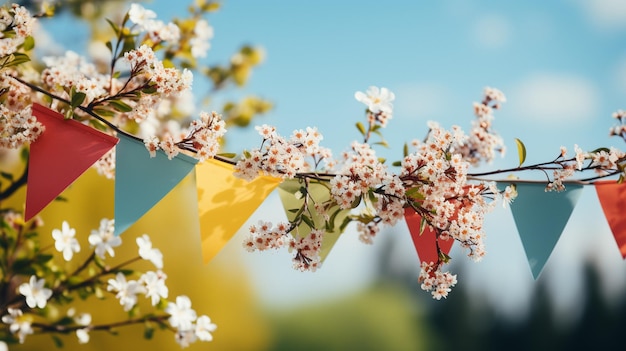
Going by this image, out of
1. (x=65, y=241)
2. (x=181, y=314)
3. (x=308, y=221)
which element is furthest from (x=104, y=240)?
(x=308, y=221)

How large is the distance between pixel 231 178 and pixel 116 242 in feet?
2.81

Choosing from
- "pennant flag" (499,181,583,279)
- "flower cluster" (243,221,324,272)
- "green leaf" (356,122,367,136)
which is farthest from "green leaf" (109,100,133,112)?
"pennant flag" (499,181,583,279)

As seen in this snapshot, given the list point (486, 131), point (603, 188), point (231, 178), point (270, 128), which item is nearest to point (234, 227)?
point (231, 178)

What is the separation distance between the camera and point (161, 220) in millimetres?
7863

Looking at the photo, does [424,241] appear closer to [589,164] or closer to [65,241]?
[589,164]

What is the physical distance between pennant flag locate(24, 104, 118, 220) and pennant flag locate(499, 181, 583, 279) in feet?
4.03

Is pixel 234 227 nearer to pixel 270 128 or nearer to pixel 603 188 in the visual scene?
pixel 270 128

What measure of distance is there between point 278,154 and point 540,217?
35.0 inches

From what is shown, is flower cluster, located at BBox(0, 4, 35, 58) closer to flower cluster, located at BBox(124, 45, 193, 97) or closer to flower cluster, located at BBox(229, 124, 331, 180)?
flower cluster, located at BBox(124, 45, 193, 97)

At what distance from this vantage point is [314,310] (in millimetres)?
15914

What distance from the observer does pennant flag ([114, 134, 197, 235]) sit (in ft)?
5.59

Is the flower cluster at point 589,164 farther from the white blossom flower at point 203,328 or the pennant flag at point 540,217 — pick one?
the white blossom flower at point 203,328

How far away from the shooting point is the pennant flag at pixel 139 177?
1.70 m

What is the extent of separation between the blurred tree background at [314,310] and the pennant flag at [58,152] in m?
1.35
